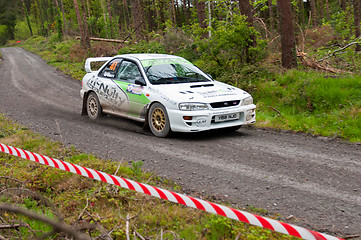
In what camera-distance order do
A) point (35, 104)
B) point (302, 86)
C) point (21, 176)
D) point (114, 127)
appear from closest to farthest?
point (21, 176) → point (114, 127) → point (302, 86) → point (35, 104)

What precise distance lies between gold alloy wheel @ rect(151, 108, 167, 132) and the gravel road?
0.25 meters

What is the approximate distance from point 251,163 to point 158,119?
8.54 ft

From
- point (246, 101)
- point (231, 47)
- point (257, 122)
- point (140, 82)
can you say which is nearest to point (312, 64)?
point (231, 47)

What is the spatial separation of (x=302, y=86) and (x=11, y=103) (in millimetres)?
10197

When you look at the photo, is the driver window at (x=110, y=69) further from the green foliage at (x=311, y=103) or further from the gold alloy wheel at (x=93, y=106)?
the green foliage at (x=311, y=103)

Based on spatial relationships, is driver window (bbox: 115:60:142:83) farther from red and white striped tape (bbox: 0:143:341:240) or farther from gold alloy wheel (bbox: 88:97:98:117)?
red and white striped tape (bbox: 0:143:341:240)

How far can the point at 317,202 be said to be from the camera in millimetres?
4398

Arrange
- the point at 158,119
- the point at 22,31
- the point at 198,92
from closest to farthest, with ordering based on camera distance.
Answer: the point at 198,92, the point at 158,119, the point at 22,31

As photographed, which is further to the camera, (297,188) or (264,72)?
(264,72)

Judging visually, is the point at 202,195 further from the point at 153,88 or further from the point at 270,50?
the point at 270,50

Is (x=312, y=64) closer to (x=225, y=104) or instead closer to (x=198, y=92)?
(x=225, y=104)

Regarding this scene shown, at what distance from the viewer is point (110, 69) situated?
372 inches

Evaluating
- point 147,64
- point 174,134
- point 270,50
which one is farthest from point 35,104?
point 270,50

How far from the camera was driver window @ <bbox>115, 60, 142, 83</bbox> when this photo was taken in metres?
8.66
